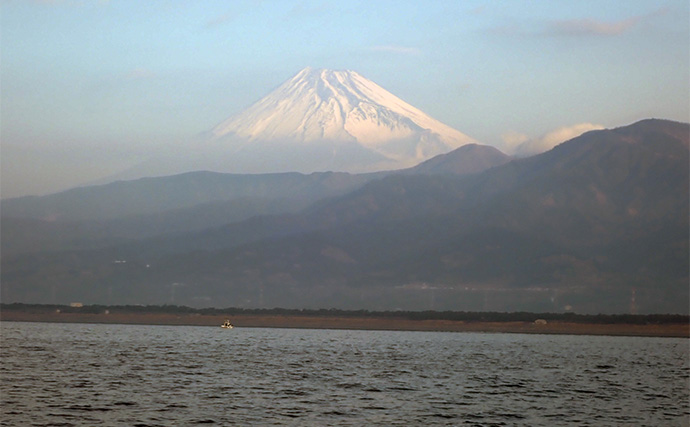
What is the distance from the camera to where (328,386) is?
75.1m

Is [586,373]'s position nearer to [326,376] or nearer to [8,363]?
[326,376]

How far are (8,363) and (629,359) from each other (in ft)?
252

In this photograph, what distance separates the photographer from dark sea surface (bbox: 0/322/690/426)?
57.2m

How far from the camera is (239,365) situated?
307ft

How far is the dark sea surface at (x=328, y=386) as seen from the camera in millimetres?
57219

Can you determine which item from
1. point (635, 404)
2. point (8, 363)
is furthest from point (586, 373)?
point (8, 363)

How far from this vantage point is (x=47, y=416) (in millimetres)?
53812

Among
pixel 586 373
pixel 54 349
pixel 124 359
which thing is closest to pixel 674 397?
pixel 586 373

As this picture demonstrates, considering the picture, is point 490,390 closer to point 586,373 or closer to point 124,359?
point 586,373

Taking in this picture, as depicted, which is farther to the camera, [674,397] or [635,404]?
[674,397]

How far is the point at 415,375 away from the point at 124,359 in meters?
33.4

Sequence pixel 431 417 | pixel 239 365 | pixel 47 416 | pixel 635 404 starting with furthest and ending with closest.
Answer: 1. pixel 239 365
2. pixel 635 404
3. pixel 431 417
4. pixel 47 416

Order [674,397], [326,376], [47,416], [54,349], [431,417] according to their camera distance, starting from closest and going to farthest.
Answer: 1. [47,416]
2. [431,417]
3. [674,397]
4. [326,376]
5. [54,349]

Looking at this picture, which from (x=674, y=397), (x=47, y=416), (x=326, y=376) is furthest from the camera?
(x=326, y=376)
